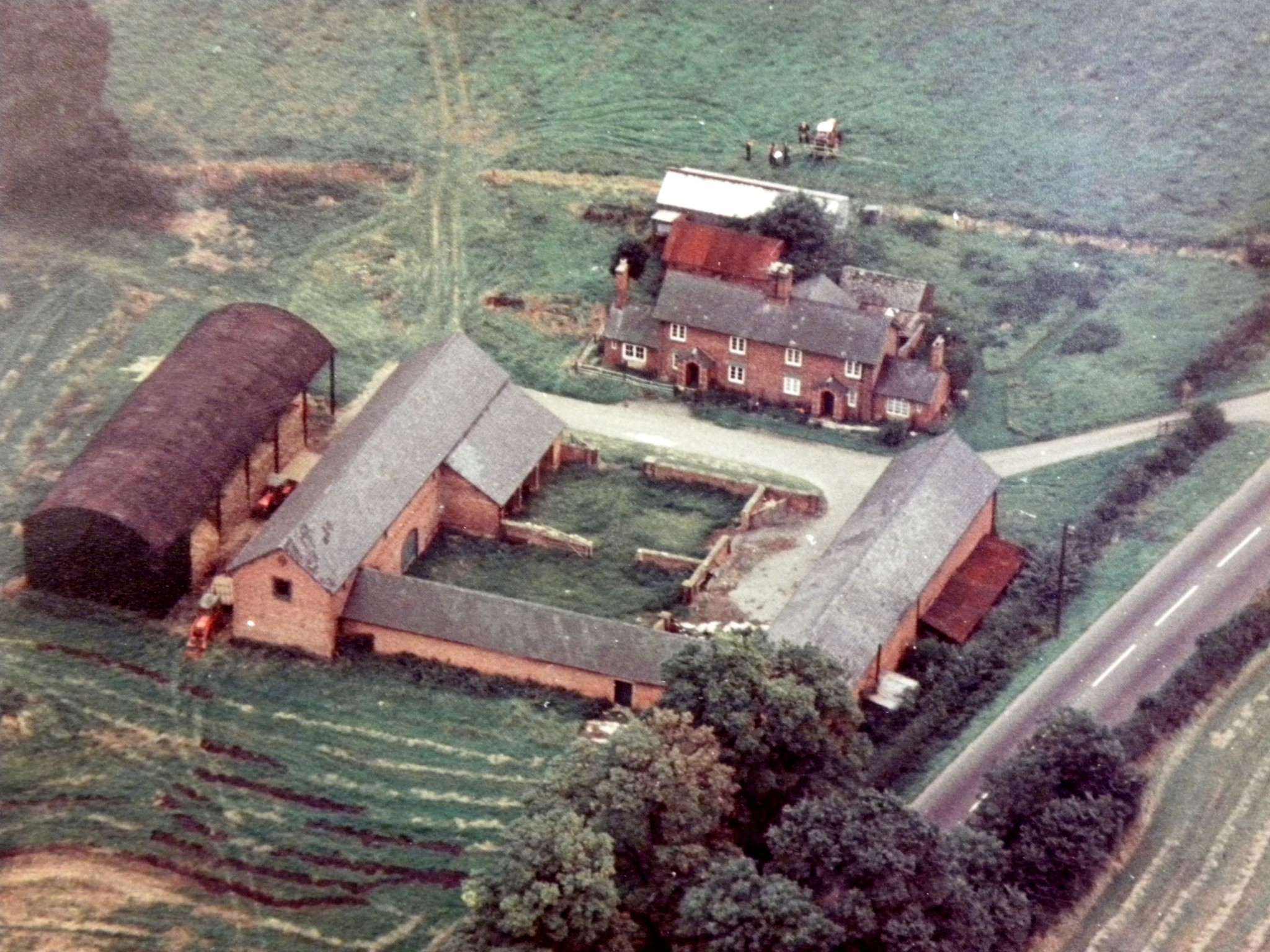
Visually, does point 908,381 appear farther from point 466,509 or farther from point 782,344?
point 466,509

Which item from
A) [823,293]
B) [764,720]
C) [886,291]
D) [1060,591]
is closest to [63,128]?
[823,293]

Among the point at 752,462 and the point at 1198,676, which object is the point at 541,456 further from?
the point at 1198,676

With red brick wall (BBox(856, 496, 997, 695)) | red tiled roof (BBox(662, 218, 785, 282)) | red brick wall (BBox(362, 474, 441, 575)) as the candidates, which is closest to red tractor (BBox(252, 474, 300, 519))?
red brick wall (BBox(362, 474, 441, 575))

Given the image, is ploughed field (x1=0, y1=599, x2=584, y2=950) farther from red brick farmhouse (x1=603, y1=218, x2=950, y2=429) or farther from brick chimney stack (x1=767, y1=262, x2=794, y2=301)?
brick chimney stack (x1=767, y1=262, x2=794, y2=301)

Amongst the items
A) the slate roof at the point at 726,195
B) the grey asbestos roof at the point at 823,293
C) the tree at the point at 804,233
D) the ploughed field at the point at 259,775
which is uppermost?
the slate roof at the point at 726,195

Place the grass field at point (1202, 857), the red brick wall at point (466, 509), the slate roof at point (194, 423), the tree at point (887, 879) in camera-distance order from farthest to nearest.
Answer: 1. the red brick wall at point (466, 509)
2. the slate roof at point (194, 423)
3. the grass field at point (1202, 857)
4. the tree at point (887, 879)

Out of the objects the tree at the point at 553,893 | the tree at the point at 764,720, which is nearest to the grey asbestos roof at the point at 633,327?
the tree at the point at 764,720

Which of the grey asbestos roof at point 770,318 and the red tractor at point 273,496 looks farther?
the grey asbestos roof at point 770,318

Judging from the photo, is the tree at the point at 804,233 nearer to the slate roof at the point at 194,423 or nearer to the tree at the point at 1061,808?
the slate roof at the point at 194,423
